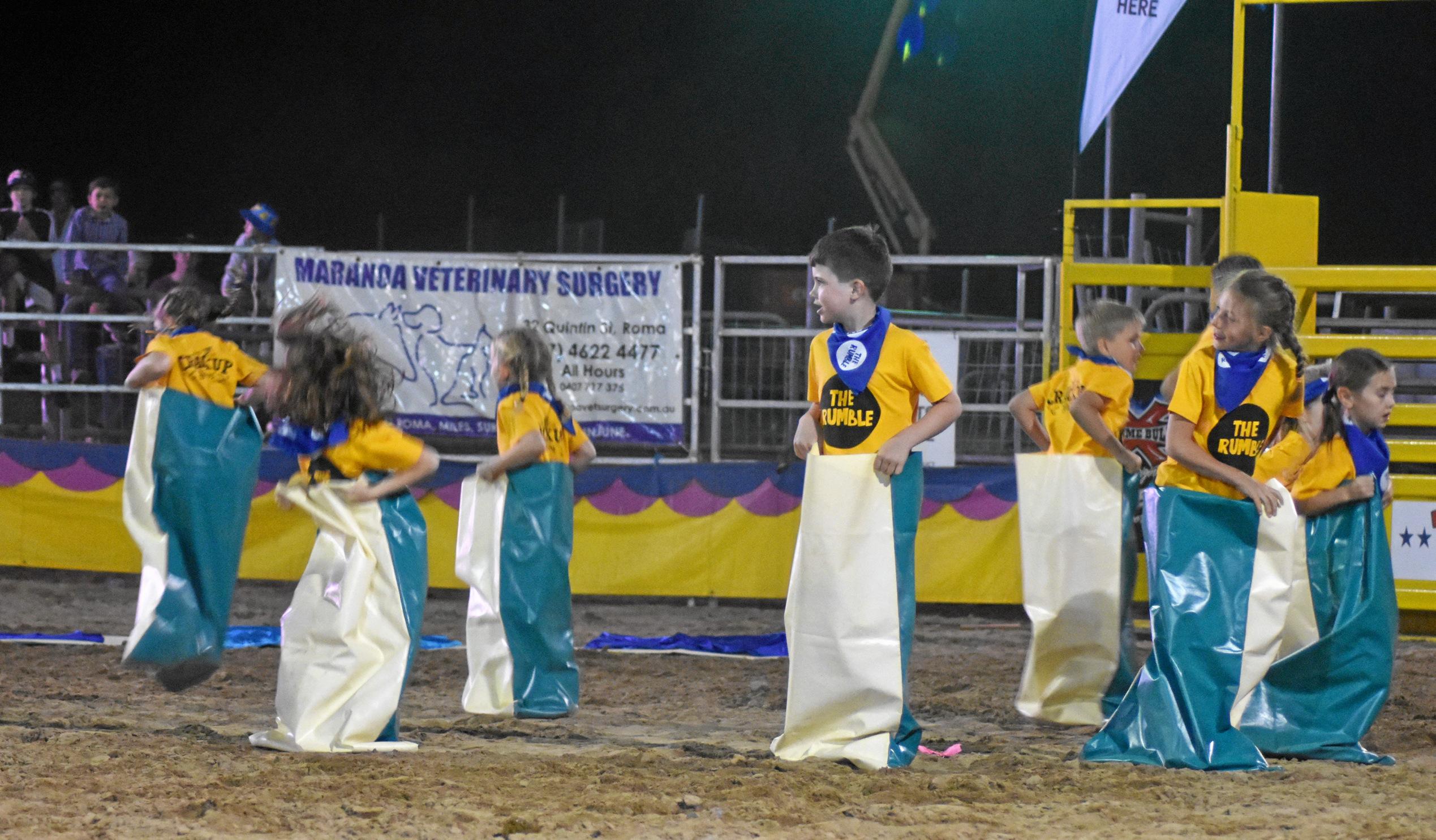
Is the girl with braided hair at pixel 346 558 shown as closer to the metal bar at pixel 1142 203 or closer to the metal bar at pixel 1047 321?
the metal bar at pixel 1142 203

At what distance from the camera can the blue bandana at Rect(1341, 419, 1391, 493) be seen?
17.2ft

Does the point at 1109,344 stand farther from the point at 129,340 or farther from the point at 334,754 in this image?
the point at 129,340

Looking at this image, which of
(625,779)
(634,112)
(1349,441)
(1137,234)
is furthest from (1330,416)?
(634,112)

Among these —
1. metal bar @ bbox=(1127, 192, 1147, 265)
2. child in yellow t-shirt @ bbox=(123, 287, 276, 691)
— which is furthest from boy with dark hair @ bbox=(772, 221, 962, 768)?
metal bar @ bbox=(1127, 192, 1147, 265)

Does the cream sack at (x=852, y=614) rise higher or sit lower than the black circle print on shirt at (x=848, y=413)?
lower

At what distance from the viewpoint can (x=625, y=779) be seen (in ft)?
15.1

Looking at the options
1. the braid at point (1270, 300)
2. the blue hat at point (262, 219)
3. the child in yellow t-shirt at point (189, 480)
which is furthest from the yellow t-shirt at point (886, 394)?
the blue hat at point (262, 219)

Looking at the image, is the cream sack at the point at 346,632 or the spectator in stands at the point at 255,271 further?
the spectator in stands at the point at 255,271

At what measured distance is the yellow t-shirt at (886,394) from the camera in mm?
4938

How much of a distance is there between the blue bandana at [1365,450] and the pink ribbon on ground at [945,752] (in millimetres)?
1693

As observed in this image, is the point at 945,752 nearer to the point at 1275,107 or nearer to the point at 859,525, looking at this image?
the point at 859,525

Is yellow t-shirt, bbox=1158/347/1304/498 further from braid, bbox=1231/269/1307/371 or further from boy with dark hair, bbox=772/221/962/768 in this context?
boy with dark hair, bbox=772/221/962/768

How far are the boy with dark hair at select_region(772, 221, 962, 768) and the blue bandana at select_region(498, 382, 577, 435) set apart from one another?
1661 millimetres

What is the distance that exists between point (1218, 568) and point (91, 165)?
578 inches
